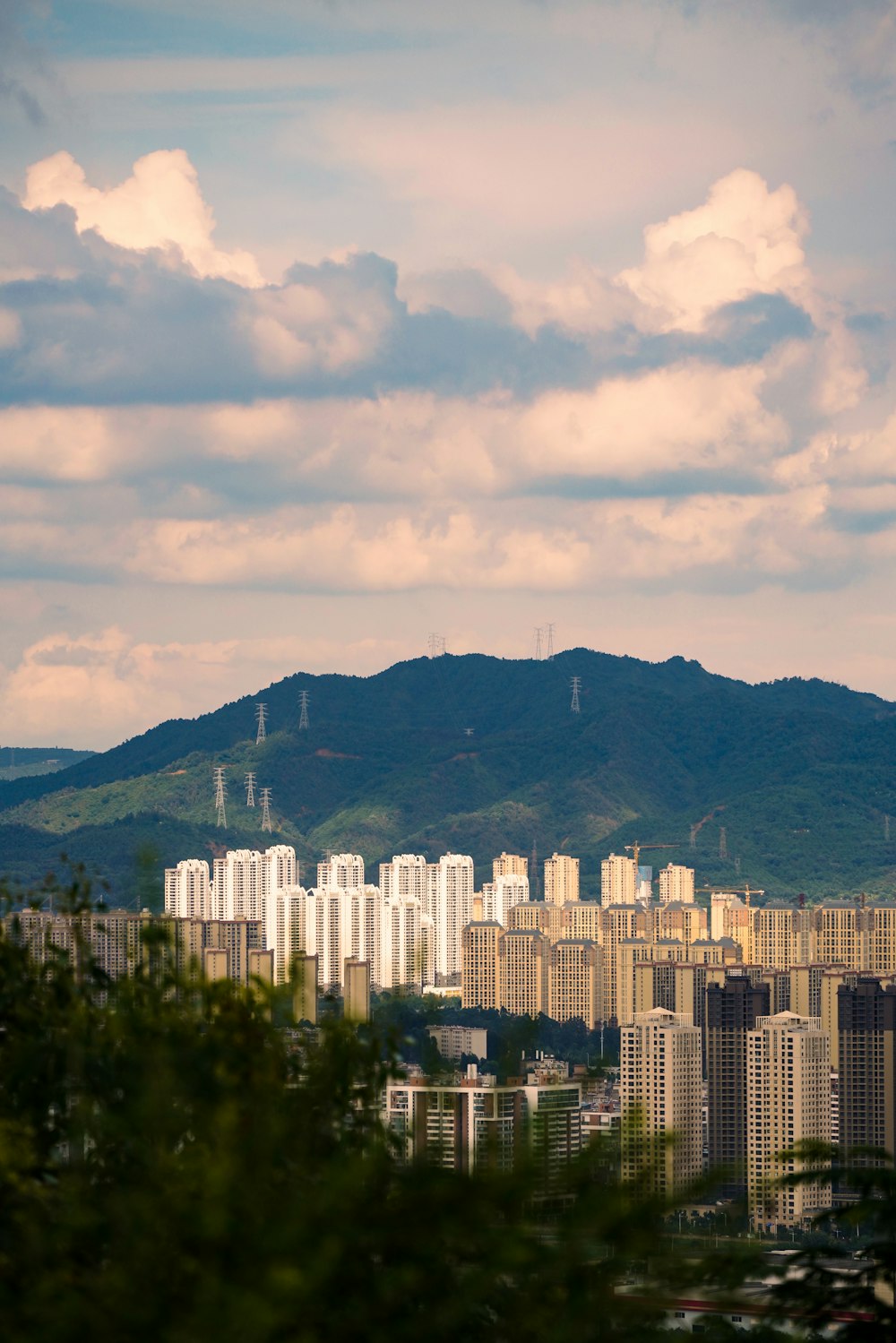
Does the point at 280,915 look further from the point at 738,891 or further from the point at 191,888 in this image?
the point at 738,891

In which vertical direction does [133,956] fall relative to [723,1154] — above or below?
above

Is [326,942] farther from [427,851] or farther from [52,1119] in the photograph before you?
[52,1119]

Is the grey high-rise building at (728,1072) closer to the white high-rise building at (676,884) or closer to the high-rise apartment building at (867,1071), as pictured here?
the high-rise apartment building at (867,1071)

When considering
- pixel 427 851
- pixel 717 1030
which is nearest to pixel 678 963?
pixel 717 1030

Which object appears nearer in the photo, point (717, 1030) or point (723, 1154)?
point (723, 1154)

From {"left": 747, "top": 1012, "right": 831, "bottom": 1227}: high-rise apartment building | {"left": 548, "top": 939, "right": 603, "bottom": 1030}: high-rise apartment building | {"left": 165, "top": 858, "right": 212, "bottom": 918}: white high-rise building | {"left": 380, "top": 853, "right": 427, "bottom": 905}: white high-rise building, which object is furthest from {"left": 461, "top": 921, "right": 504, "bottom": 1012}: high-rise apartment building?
{"left": 747, "top": 1012, "right": 831, "bottom": 1227}: high-rise apartment building

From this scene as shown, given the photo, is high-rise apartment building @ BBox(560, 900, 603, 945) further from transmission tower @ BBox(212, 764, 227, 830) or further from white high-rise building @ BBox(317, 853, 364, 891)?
transmission tower @ BBox(212, 764, 227, 830)

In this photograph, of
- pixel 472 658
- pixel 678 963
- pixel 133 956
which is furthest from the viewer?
pixel 472 658
